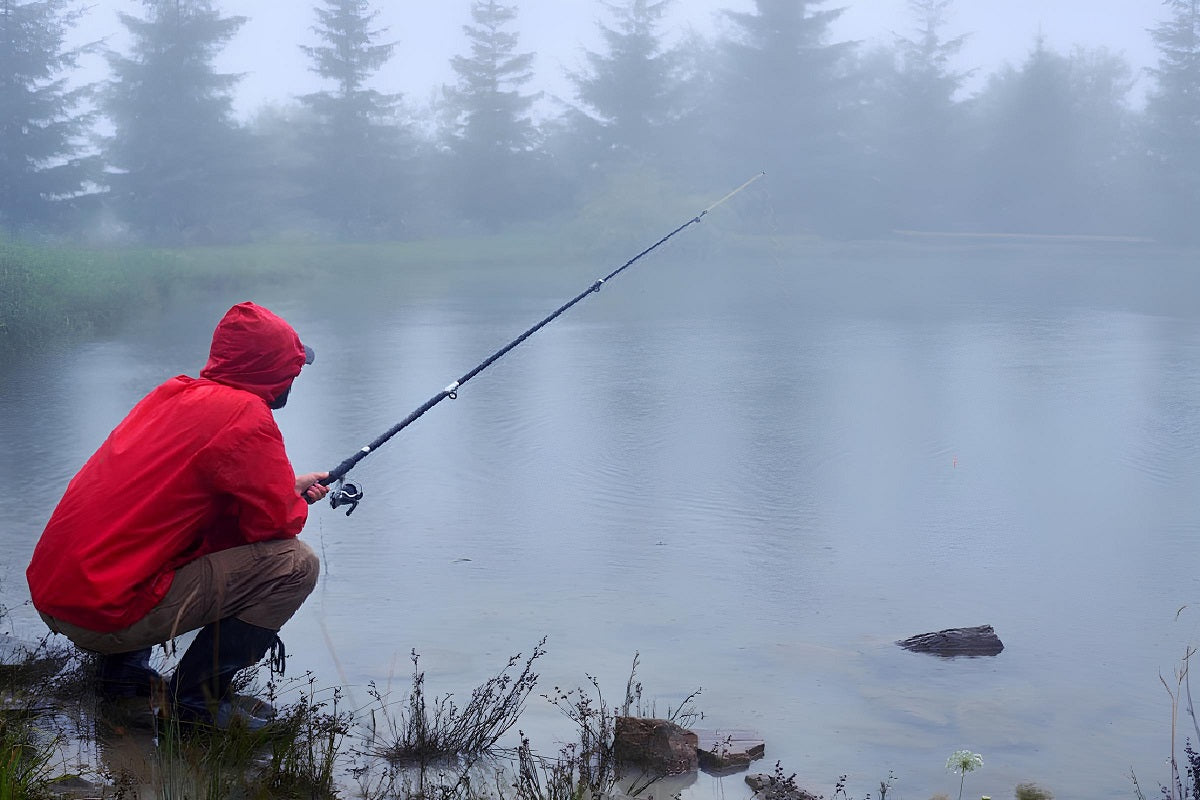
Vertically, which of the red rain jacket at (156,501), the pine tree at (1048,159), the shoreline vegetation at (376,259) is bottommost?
the red rain jacket at (156,501)

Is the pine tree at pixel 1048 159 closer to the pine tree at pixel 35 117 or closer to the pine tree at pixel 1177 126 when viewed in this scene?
the pine tree at pixel 1177 126

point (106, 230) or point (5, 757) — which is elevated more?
point (106, 230)

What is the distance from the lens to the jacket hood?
356cm

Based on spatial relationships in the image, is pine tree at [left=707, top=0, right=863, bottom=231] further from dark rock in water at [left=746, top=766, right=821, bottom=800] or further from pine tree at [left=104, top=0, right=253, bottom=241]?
dark rock in water at [left=746, top=766, right=821, bottom=800]

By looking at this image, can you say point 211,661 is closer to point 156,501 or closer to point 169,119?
Result: point 156,501

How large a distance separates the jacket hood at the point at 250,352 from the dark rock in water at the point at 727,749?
1.63 metres

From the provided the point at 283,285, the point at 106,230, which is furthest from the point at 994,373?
the point at 106,230

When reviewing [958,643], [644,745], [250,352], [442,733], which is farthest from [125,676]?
[958,643]

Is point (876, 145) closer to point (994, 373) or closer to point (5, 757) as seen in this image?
point (994, 373)

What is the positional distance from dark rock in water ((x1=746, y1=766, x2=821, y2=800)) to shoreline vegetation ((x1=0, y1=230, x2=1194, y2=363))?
1447 centimetres

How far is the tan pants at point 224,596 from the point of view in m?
3.43

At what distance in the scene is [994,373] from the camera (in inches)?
535

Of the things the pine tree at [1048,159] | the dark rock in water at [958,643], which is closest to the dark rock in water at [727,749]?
the dark rock in water at [958,643]

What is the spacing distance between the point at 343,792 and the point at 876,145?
37436 mm
